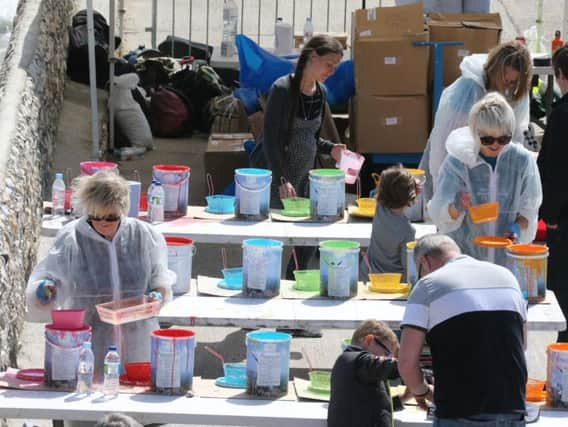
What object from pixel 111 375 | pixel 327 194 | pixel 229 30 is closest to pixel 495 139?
pixel 327 194

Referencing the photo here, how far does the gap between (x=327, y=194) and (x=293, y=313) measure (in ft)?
4.88

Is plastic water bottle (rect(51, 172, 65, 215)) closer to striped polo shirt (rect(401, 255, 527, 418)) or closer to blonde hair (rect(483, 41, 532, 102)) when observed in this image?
blonde hair (rect(483, 41, 532, 102))

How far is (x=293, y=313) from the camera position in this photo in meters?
6.23

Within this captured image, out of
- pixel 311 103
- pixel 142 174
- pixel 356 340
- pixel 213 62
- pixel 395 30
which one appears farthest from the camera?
pixel 213 62

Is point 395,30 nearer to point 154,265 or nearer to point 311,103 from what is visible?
point 311,103

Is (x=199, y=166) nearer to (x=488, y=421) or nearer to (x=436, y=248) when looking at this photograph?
(x=436, y=248)

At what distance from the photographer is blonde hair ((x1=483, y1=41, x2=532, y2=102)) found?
712 cm

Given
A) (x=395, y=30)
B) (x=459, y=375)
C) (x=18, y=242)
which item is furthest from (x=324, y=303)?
(x=395, y=30)

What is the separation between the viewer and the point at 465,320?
16.4 feet

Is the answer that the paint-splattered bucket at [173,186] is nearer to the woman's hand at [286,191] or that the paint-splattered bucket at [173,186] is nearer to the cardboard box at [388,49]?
the woman's hand at [286,191]

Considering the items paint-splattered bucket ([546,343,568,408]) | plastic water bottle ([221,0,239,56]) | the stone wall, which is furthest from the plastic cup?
plastic water bottle ([221,0,239,56])

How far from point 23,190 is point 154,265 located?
8.30 feet

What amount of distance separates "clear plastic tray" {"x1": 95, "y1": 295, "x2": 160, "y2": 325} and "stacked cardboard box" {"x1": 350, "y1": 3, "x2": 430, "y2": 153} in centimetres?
490

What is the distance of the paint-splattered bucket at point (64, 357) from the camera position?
5.62 metres
